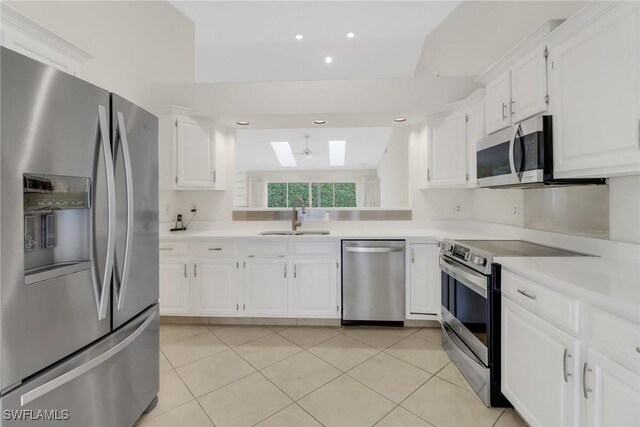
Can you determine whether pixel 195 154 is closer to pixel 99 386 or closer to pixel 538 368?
pixel 99 386

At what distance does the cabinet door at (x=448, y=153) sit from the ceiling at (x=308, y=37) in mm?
1721

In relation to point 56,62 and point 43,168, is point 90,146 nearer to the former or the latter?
point 43,168

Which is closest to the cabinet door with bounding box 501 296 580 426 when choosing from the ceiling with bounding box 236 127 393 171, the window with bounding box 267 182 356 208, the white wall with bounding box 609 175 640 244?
the white wall with bounding box 609 175 640 244

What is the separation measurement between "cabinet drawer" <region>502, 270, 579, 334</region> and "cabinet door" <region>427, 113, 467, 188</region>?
141 cm

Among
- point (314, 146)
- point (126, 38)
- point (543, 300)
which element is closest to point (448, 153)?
point (543, 300)

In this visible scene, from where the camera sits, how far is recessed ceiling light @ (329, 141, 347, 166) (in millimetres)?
6809

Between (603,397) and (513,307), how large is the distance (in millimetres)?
531

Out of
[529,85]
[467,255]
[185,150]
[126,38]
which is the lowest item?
[467,255]

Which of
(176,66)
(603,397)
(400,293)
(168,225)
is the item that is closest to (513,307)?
(603,397)

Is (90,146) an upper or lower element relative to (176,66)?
lower

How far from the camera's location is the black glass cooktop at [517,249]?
177cm

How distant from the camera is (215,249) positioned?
279cm

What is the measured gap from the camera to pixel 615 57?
1310mm

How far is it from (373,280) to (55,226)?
2.35 meters
